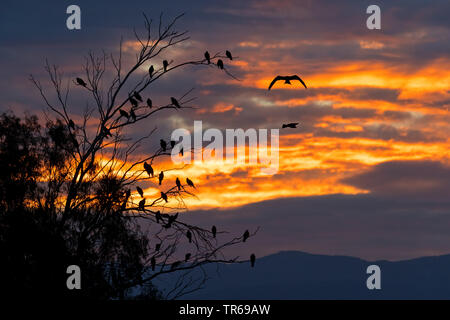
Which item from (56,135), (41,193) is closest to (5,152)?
(41,193)

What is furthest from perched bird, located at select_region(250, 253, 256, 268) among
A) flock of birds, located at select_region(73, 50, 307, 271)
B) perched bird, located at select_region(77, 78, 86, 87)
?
perched bird, located at select_region(77, 78, 86, 87)

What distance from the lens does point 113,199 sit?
17.0m

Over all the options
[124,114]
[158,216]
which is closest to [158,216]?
[158,216]

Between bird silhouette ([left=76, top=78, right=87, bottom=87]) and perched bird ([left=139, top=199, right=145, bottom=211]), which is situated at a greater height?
bird silhouette ([left=76, top=78, right=87, bottom=87])

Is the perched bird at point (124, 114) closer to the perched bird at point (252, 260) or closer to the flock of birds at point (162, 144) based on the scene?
the flock of birds at point (162, 144)

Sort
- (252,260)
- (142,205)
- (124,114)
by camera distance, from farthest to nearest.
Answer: (124,114) < (142,205) < (252,260)

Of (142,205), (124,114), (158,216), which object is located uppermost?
(124,114)

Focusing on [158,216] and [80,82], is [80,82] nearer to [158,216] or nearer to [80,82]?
[80,82]

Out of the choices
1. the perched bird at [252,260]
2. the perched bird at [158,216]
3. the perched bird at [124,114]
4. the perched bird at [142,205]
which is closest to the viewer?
the perched bird at [252,260]

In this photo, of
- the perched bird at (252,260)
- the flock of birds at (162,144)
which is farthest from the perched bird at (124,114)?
the perched bird at (252,260)

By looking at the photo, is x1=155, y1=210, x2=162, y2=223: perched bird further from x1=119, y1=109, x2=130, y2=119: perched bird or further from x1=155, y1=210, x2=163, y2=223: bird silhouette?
x1=119, y1=109, x2=130, y2=119: perched bird
